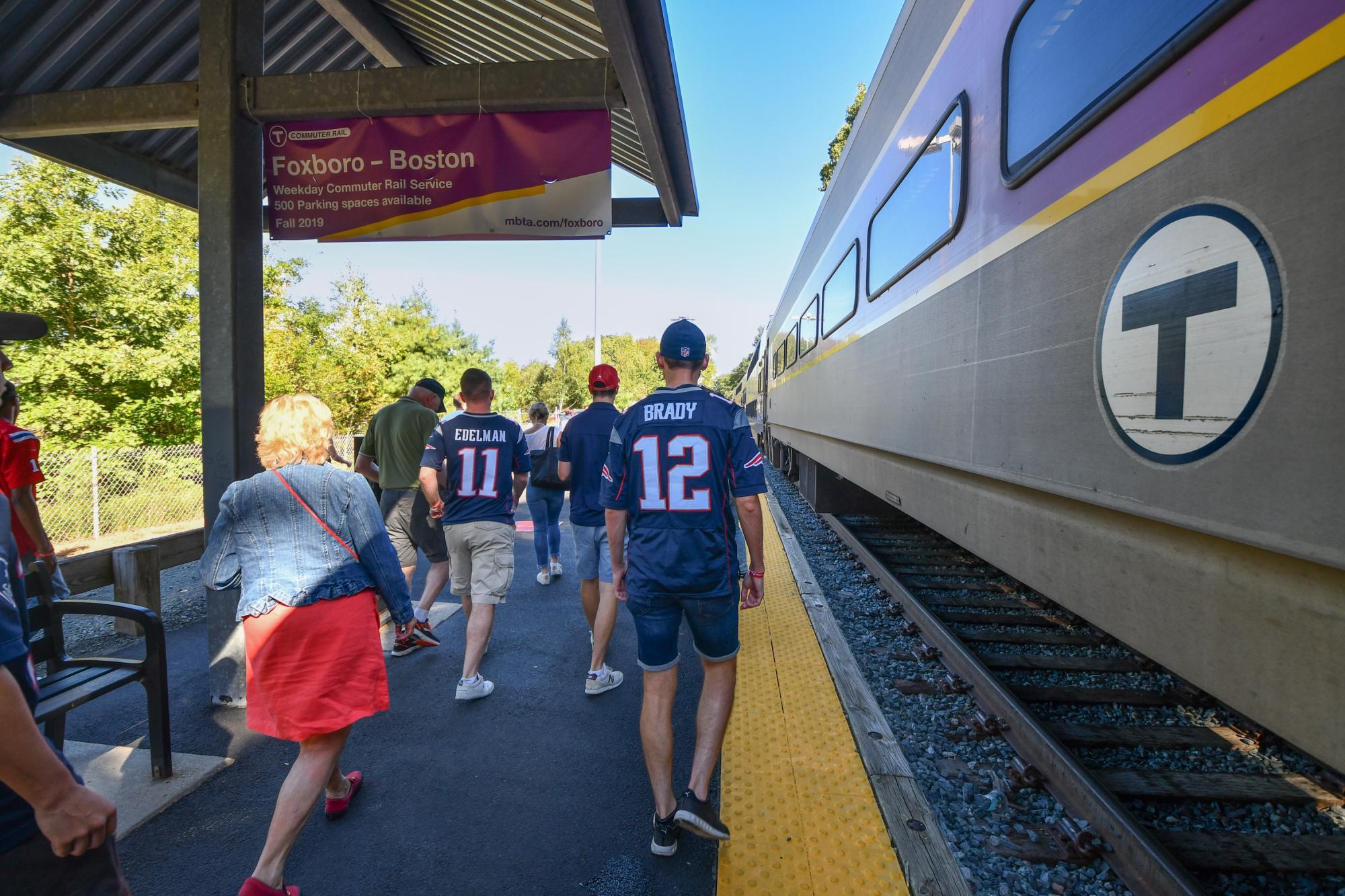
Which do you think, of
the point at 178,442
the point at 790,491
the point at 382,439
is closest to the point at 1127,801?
the point at 382,439

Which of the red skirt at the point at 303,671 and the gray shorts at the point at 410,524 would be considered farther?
the gray shorts at the point at 410,524

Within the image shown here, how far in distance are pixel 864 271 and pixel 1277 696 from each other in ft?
14.4

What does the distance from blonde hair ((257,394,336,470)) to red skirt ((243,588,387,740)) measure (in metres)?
0.52

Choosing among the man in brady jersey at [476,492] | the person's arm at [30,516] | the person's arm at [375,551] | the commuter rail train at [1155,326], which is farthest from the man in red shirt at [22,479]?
the commuter rail train at [1155,326]

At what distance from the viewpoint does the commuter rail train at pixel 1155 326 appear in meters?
1.28

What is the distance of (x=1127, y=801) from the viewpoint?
2482 mm

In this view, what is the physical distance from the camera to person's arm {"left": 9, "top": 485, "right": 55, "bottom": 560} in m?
3.65

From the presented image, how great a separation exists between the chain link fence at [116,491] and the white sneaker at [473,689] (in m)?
9.37

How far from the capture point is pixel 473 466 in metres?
3.92

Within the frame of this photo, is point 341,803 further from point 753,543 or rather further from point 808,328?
point 808,328

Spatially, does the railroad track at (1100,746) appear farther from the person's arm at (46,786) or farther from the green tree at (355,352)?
the green tree at (355,352)

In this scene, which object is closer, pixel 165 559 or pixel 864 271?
pixel 165 559

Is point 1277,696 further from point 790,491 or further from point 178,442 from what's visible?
point 178,442

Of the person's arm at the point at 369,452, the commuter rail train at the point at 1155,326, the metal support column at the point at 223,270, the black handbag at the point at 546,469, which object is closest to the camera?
the commuter rail train at the point at 1155,326
